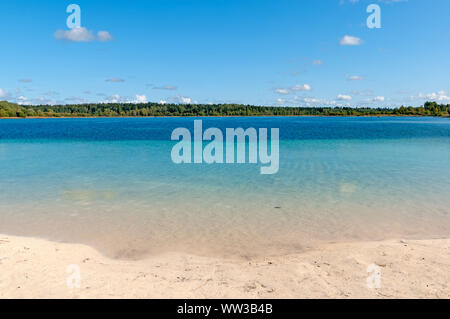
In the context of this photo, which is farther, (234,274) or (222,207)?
(222,207)

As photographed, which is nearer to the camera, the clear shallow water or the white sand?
the white sand

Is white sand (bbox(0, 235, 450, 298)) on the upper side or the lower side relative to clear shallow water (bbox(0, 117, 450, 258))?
lower

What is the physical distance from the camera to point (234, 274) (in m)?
5.43

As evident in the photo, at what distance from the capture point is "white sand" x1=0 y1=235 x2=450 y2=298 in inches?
187

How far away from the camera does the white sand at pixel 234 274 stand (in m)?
4.75

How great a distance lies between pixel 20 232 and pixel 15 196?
4272 mm

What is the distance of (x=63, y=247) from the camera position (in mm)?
6859

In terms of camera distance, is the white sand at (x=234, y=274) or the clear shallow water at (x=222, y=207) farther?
the clear shallow water at (x=222, y=207)

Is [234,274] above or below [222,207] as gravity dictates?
below

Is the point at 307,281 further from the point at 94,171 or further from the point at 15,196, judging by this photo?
the point at 94,171

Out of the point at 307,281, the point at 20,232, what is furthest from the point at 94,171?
the point at 307,281
